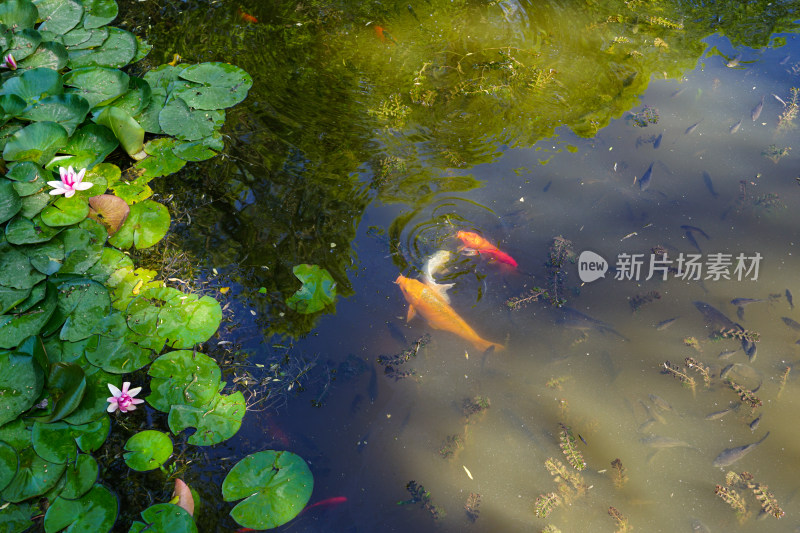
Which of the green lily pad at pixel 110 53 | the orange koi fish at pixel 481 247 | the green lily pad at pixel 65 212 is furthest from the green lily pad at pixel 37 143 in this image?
the orange koi fish at pixel 481 247

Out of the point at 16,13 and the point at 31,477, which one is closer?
the point at 31,477

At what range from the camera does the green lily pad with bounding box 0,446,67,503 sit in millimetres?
2076

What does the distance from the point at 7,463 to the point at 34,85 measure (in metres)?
2.45

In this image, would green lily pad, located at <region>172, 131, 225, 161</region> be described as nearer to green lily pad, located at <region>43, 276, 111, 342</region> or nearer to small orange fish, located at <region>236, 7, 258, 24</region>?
green lily pad, located at <region>43, 276, 111, 342</region>

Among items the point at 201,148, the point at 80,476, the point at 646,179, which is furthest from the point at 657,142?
the point at 80,476

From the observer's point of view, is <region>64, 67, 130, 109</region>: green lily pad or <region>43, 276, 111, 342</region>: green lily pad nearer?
<region>43, 276, 111, 342</region>: green lily pad

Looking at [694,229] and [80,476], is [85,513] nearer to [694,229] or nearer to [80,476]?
[80,476]

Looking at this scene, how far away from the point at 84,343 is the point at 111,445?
0.52 metres

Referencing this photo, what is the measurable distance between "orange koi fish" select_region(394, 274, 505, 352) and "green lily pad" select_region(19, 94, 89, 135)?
2.34 m

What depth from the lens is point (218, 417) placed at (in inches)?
95.0

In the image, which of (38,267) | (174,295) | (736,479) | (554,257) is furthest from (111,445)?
(736,479)

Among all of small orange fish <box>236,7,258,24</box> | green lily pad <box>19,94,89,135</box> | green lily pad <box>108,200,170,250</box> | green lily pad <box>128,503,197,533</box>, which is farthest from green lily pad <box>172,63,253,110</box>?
green lily pad <box>128,503,197,533</box>

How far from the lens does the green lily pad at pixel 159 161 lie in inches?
131

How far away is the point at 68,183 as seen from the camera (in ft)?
9.55
